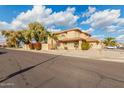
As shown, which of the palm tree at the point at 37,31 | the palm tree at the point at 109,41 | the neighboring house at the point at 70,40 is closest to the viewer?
the neighboring house at the point at 70,40

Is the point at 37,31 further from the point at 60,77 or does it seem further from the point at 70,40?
the point at 60,77

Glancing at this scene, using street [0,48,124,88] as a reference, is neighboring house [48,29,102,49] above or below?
above

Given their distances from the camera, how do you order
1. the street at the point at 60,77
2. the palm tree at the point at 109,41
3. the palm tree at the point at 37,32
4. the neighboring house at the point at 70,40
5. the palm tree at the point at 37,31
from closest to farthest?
1. the street at the point at 60,77
2. the neighboring house at the point at 70,40
3. the palm tree at the point at 37,32
4. the palm tree at the point at 37,31
5. the palm tree at the point at 109,41

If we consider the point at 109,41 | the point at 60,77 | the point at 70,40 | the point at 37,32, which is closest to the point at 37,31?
the point at 37,32

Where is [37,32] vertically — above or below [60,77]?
above

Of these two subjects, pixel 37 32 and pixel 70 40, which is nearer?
pixel 70 40

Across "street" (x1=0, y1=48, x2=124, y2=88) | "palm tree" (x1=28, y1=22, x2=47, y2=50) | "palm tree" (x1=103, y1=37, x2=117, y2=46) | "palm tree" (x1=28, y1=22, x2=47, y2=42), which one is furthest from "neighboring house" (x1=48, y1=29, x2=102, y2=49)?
"street" (x1=0, y1=48, x2=124, y2=88)

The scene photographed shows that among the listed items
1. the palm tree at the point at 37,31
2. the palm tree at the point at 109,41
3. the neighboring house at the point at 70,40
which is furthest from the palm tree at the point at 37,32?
the palm tree at the point at 109,41

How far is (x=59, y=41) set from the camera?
55.4 metres

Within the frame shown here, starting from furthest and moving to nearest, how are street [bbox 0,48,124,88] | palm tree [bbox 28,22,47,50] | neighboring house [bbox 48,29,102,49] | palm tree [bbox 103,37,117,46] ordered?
palm tree [bbox 103,37,117,46], palm tree [bbox 28,22,47,50], neighboring house [bbox 48,29,102,49], street [bbox 0,48,124,88]

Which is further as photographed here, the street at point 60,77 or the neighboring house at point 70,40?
the neighboring house at point 70,40

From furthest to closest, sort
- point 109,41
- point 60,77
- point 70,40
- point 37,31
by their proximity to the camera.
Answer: point 109,41 < point 37,31 < point 70,40 < point 60,77

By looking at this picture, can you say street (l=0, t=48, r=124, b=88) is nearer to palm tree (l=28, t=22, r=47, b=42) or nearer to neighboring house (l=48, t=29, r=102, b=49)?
neighboring house (l=48, t=29, r=102, b=49)

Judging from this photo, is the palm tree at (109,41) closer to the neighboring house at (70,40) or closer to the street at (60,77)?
the neighboring house at (70,40)
